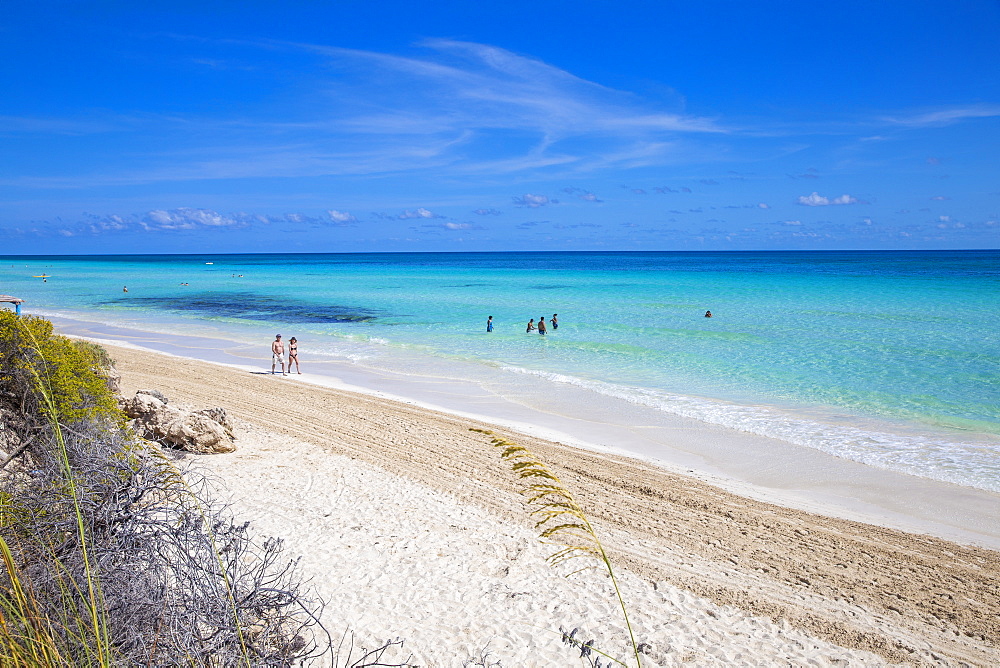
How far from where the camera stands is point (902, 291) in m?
53.9

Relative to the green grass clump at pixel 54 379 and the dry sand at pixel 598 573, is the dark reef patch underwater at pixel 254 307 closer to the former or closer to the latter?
the dry sand at pixel 598 573

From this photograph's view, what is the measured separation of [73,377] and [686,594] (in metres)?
7.80

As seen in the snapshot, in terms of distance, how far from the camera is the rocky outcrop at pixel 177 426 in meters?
9.68

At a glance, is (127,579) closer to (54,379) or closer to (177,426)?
(54,379)

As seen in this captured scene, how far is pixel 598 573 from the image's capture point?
6723 millimetres

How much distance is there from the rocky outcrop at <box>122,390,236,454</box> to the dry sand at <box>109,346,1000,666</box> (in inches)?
12.1

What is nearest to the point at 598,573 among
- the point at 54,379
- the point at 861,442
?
the point at 54,379

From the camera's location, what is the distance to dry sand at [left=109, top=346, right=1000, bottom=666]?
558cm

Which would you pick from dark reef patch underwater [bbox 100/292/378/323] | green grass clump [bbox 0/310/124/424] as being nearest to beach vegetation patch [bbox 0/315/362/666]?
green grass clump [bbox 0/310/124/424]

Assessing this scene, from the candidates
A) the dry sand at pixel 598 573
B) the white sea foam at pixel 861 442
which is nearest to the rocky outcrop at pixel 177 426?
the dry sand at pixel 598 573

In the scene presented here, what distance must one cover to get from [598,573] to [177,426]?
6.87m

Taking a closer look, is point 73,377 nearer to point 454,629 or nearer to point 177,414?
point 177,414

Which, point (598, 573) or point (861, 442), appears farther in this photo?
point (861, 442)

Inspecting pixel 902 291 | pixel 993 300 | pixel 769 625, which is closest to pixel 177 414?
pixel 769 625
